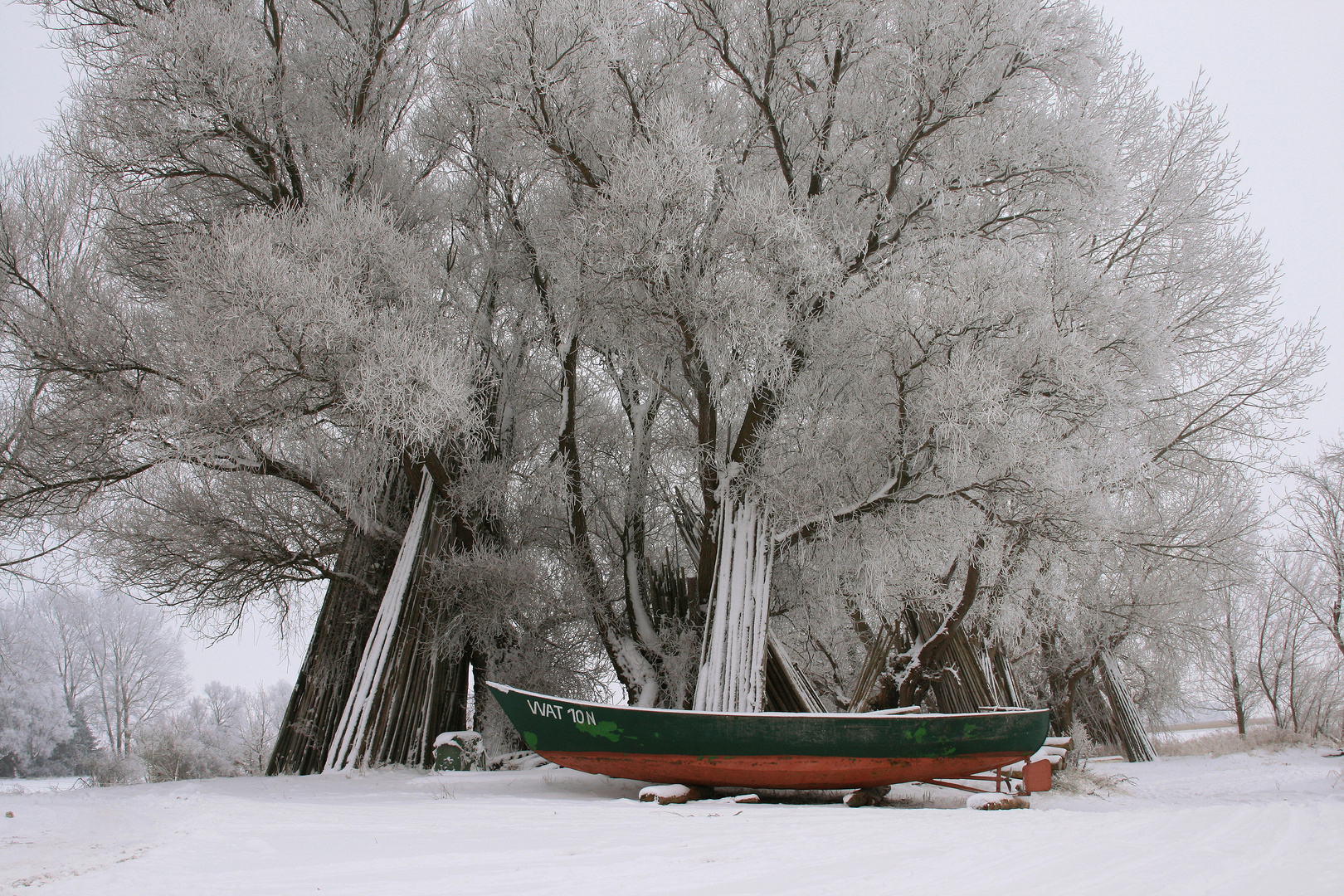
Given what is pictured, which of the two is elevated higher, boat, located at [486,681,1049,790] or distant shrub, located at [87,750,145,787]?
boat, located at [486,681,1049,790]

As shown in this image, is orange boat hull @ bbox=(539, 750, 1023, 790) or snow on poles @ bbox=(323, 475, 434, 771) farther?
snow on poles @ bbox=(323, 475, 434, 771)

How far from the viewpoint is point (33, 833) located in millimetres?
4164

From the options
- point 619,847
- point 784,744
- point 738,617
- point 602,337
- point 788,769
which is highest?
point 602,337

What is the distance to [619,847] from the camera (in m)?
3.73

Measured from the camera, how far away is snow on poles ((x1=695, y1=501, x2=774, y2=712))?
7805mm

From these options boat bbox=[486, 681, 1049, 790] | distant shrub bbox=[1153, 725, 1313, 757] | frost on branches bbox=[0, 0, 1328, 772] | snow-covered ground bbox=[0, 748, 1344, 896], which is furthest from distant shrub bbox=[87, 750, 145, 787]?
distant shrub bbox=[1153, 725, 1313, 757]

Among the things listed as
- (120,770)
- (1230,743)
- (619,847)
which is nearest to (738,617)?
(619,847)

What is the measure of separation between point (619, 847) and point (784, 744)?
3016 millimetres

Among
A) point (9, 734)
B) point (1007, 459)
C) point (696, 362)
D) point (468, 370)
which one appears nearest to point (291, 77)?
point (468, 370)

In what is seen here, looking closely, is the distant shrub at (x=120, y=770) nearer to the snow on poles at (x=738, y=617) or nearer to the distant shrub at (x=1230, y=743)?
the snow on poles at (x=738, y=617)

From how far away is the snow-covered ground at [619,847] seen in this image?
2.97 metres

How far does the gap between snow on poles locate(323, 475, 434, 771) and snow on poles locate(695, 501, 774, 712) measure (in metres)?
3.53

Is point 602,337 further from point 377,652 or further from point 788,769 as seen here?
point 788,769

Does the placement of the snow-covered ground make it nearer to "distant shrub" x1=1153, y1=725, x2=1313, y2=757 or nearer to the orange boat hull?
the orange boat hull
